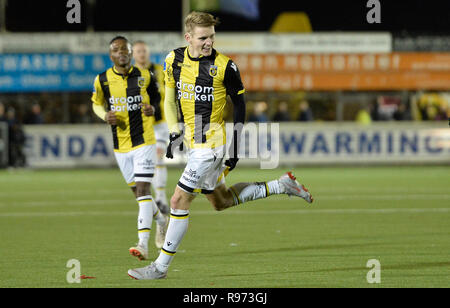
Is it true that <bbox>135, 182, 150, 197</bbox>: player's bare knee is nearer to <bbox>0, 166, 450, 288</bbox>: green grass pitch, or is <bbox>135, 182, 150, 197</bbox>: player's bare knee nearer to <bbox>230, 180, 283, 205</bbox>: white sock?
<bbox>0, 166, 450, 288</bbox>: green grass pitch

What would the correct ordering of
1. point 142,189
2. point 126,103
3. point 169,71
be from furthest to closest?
point 126,103, point 142,189, point 169,71

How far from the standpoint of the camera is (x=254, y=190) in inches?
338

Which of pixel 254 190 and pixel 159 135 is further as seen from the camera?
pixel 159 135

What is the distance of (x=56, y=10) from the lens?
47.2 metres

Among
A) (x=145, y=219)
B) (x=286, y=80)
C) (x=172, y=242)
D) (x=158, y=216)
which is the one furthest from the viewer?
(x=286, y=80)

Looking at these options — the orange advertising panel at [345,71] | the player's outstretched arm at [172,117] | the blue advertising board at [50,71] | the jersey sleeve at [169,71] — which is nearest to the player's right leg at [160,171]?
the player's outstretched arm at [172,117]

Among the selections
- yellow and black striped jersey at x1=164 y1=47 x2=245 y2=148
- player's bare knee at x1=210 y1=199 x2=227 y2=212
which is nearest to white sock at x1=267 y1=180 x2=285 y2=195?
player's bare knee at x1=210 y1=199 x2=227 y2=212

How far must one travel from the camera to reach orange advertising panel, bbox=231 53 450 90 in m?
30.1

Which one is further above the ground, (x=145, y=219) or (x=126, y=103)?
(x=126, y=103)

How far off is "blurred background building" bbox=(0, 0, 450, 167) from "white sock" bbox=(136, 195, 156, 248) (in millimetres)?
16579

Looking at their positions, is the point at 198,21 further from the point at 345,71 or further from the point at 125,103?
the point at 345,71

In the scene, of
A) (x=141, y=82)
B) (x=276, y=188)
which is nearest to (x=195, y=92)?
(x=276, y=188)

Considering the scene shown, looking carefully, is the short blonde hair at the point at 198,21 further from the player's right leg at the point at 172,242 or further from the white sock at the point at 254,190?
the white sock at the point at 254,190

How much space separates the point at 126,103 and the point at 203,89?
207cm
